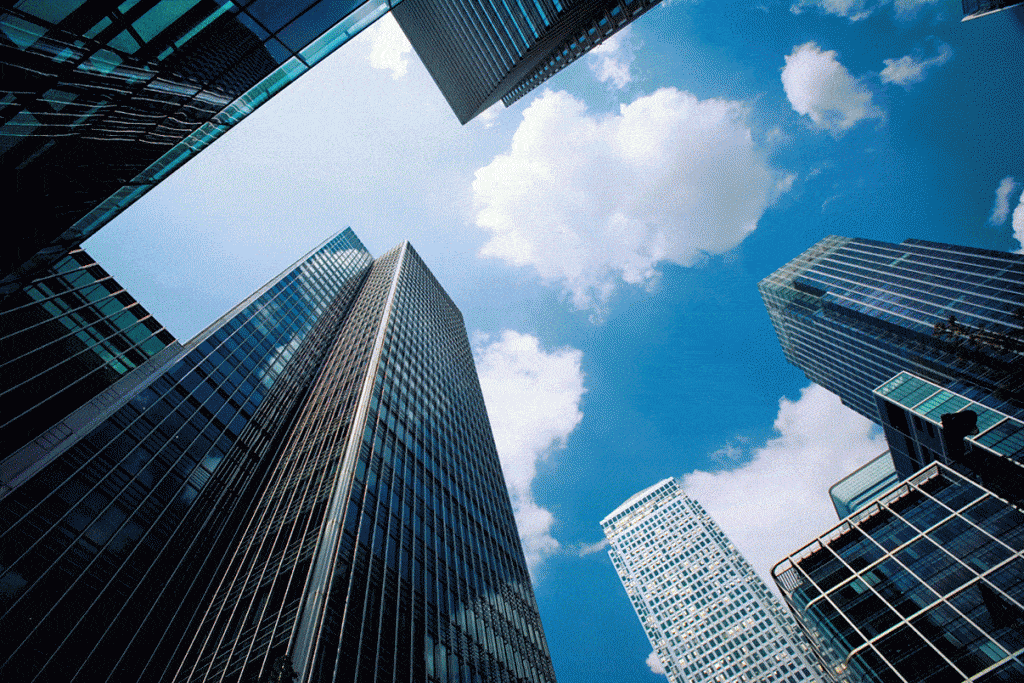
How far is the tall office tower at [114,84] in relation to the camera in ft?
32.8

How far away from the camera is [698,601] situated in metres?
113

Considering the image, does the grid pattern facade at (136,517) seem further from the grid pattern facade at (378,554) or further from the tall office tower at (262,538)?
the grid pattern facade at (378,554)

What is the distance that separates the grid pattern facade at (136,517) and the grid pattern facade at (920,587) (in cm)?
5290

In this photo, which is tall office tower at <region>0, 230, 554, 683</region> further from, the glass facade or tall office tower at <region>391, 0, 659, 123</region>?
the glass facade

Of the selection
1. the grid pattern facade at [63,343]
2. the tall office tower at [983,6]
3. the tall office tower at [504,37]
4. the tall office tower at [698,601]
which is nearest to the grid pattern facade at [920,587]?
the tall office tower at [983,6]

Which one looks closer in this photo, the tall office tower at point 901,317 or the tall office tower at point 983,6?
the tall office tower at point 983,6

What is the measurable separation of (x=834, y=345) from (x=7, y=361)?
4613 inches

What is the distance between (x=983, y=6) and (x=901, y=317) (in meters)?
42.3

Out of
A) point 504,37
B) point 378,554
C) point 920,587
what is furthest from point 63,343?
point 504,37

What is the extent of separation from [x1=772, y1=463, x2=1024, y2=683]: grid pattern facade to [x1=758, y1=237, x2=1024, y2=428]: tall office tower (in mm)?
24133

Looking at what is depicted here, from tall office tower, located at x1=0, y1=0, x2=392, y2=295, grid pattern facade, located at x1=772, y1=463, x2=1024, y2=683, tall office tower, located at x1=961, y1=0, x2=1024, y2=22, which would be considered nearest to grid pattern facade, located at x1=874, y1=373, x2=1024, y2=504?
grid pattern facade, located at x1=772, y1=463, x2=1024, y2=683

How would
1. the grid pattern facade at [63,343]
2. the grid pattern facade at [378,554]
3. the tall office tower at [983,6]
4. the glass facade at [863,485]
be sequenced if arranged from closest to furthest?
the grid pattern facade at [63,343], the grid pattern facade at [378,554], the tall office tower at [983,6], the glass facade at [863,485]

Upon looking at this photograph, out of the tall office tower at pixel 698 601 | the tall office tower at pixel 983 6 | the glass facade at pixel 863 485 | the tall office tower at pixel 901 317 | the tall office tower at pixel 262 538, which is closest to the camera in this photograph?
the tall office tower at pixel 262 538

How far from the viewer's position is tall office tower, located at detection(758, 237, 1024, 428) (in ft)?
194
